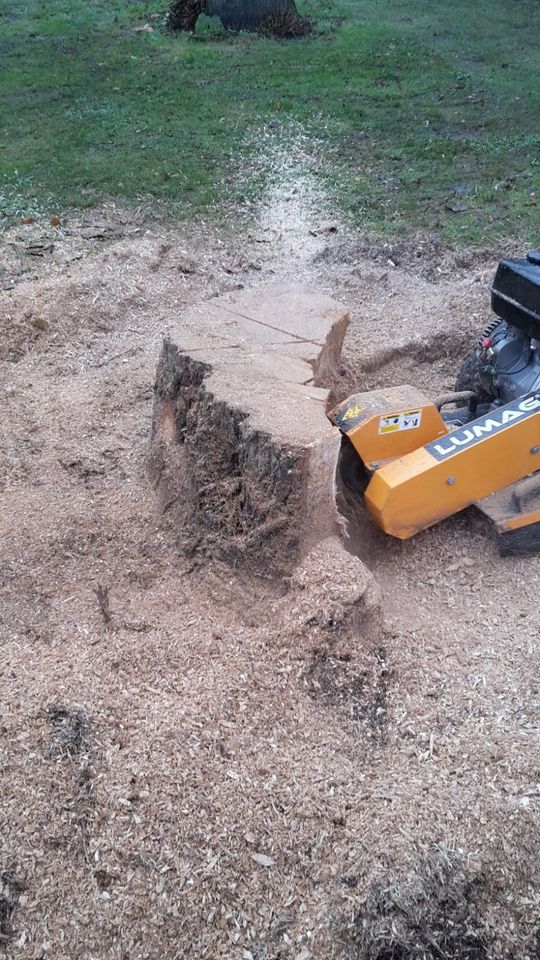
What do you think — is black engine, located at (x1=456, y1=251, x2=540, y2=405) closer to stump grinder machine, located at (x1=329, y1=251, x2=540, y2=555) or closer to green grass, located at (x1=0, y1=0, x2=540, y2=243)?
stump grinder machine, located at (x1=329, y1=251, x2=540, y2=555)

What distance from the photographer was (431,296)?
6.61 meters

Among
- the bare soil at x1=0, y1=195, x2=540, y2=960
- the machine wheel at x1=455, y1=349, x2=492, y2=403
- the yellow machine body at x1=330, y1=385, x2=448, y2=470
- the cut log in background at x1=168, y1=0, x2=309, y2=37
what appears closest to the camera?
the bare soil at x1=0, y1=195, x2=540, y2=960

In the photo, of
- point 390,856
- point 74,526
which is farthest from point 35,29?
point 390,856

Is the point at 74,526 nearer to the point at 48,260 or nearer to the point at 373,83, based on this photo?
the point at 48,260

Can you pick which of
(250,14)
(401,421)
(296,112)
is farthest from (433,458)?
(250,14)

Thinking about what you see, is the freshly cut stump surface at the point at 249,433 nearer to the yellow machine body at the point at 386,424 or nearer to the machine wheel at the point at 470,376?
the yellow machine body at the point at 386,424

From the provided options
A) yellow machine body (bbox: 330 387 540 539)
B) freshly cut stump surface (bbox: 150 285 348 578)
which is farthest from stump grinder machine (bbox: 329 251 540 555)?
freshly cut stump surface (bbox: 150 285 348 578)

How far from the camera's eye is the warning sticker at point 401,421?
12.8 feet

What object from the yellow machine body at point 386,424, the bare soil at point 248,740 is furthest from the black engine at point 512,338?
the bare soil at point 248,740

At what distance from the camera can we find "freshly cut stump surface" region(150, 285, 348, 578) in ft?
11.8

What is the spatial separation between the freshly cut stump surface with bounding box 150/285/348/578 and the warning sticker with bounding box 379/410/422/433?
0.32 metres

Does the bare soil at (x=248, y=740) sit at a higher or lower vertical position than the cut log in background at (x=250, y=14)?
lower

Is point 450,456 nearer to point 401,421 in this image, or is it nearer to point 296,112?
point 401,421

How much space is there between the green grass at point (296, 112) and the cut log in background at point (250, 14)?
38cm
